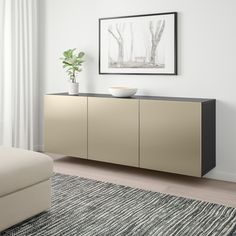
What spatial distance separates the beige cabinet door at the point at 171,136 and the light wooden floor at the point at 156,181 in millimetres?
137

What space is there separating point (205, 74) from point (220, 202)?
1293 millimetres

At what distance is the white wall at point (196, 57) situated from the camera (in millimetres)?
3627

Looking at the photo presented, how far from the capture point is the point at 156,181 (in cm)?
367

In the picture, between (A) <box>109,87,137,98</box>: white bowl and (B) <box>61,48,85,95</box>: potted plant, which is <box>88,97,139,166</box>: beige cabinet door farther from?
(B) <box>61,48,85,95</box>: potted plant

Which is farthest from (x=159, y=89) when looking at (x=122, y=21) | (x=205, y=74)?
(x=122, y=21)

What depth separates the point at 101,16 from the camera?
4.37 metres

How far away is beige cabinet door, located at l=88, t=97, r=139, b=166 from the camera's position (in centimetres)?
380

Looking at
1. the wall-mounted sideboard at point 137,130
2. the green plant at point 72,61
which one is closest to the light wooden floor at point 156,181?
the wall-mounted sideboard at point 137,130

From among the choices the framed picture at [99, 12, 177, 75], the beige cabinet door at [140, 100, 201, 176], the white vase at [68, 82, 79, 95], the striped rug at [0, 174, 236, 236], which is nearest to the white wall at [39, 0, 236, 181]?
the framed picture at [99, 12, 177, 75]

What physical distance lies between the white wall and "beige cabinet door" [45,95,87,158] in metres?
0.43

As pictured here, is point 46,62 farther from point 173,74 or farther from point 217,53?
point 217,53

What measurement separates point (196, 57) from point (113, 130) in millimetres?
1104

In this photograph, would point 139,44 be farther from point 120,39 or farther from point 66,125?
point 66,125

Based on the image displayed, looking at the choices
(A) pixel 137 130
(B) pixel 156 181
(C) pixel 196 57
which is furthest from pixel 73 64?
(B) pixel 156 181
